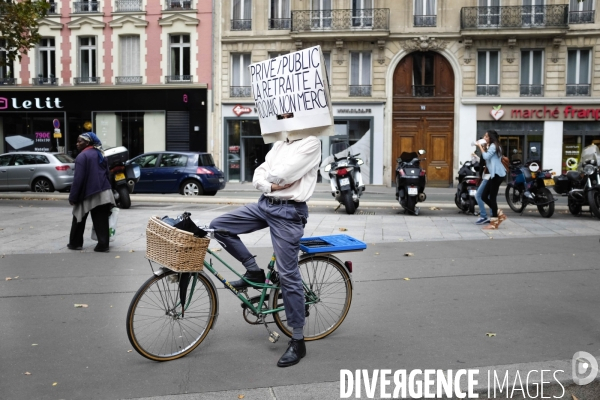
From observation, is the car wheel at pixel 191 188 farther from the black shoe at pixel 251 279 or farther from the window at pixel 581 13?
the window at pixel 581 13

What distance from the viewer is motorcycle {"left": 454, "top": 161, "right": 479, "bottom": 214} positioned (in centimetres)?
1400

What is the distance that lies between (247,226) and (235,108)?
26912 millimetres

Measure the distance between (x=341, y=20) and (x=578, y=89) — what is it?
36.2ft

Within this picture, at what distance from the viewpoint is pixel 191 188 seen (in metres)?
21.2

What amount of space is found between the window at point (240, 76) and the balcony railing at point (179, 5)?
10.5 ft

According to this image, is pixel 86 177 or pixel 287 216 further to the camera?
pixel 86 177

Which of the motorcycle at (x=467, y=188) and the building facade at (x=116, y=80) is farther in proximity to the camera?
Answer: the building facade at (x=116, y=80)

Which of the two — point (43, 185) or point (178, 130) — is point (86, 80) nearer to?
point (178, 130)

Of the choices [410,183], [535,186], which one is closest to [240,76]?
[410,183]

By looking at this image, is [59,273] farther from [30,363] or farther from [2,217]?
[2,217]

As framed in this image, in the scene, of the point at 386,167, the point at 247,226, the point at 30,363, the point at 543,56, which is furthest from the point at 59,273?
the point at 543,56

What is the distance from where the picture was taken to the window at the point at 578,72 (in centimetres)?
2919

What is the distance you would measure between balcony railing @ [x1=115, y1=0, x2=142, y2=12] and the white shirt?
2962 centimetres

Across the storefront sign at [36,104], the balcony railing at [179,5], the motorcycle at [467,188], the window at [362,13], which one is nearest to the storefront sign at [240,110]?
the balcony railing at [179,5]
